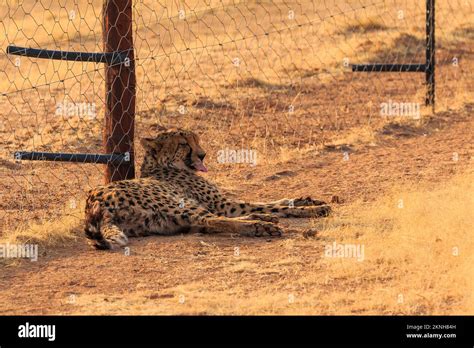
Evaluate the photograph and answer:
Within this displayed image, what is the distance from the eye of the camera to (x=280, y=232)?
784cm

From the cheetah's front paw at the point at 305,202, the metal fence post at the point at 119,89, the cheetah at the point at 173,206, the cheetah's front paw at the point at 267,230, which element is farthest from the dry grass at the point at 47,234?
the cheetah's front paw at the point at 305,202

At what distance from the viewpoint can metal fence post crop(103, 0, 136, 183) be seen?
853cm

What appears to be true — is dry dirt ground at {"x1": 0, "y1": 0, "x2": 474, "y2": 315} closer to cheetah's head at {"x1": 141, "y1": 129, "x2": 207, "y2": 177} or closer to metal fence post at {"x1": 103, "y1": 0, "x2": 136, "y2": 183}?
metal fence post at {"x1": 103, "y1": 0, "x2": 136, "y2": 183}

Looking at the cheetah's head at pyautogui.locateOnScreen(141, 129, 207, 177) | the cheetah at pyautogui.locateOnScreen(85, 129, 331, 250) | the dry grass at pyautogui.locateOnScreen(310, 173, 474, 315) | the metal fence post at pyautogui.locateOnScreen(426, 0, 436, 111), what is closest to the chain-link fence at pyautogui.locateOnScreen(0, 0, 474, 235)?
the metal fence post at pyautogui.locateOnScreen(426, 0, 436, 111)

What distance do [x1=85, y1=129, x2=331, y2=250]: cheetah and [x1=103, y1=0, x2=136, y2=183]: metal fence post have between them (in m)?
0.21

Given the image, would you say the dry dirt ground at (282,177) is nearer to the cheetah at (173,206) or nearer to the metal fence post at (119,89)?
the cheetah at (173,206)

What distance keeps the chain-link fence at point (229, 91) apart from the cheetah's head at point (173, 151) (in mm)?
341

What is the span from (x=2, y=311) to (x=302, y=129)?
20.6ft

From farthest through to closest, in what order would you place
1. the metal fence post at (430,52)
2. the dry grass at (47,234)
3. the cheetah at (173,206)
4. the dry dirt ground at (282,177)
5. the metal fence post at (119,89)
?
the metal fence post at (430,52) < the metal fence post at (119,89) < the cheetah at (173,206) < the dry grass at (47,234) < the dry dirt ground at (282,177)

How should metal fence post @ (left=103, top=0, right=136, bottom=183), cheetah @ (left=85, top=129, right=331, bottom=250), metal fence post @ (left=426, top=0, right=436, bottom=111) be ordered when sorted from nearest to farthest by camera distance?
1. cheetah @ (left=85, top=129, right=331, bottom=250)
2. metal fence post @ (left=103, top=0, right=136, bottom=183)
3. metal fence post @ (left=426, top=0, right=436, bottom=111)

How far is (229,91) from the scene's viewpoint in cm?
1381

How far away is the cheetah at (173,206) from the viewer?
7.75 m

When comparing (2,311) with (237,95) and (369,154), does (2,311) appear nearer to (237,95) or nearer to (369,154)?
(369,154)
